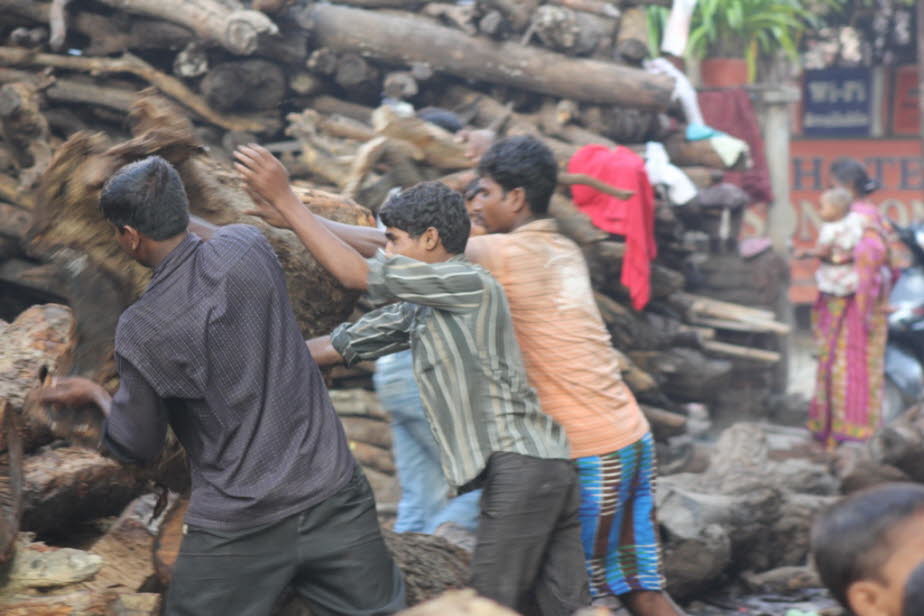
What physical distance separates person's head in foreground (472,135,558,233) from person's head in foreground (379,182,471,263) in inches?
13.2

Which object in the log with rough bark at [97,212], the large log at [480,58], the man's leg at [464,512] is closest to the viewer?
the log with rough bark at [97,212]

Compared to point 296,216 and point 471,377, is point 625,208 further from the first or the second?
point 296,216

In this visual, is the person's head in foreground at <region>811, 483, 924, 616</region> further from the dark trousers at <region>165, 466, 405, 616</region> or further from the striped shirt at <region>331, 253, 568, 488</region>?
the dark trousers at <region>165, 466, 405, 616</region>

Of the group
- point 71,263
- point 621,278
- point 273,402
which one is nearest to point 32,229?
point 71,263

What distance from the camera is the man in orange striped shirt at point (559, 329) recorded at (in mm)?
3428

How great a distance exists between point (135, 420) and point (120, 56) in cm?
513

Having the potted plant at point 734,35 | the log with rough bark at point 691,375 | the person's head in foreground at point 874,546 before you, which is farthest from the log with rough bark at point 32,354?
the potted plant at point 734,35

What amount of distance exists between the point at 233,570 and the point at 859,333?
6846 millimetres

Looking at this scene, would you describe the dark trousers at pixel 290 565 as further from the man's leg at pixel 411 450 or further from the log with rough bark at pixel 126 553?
the man's leg at pixel 411 450

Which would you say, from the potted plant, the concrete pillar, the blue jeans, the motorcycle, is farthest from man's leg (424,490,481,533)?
the potted plant

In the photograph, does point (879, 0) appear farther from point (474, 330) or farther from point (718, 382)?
point (474, 330)

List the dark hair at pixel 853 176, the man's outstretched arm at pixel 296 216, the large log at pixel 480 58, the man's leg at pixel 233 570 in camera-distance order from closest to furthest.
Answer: the man's leg at pixel 233 570 < the man's outstretched arm at pixel 296 216 < the large log at pixel 480 58 < the dark hair at pixel 853 176

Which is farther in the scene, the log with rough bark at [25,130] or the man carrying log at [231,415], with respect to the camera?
the log with rough bark at [25,130]

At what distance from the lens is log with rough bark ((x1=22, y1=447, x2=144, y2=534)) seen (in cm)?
361
